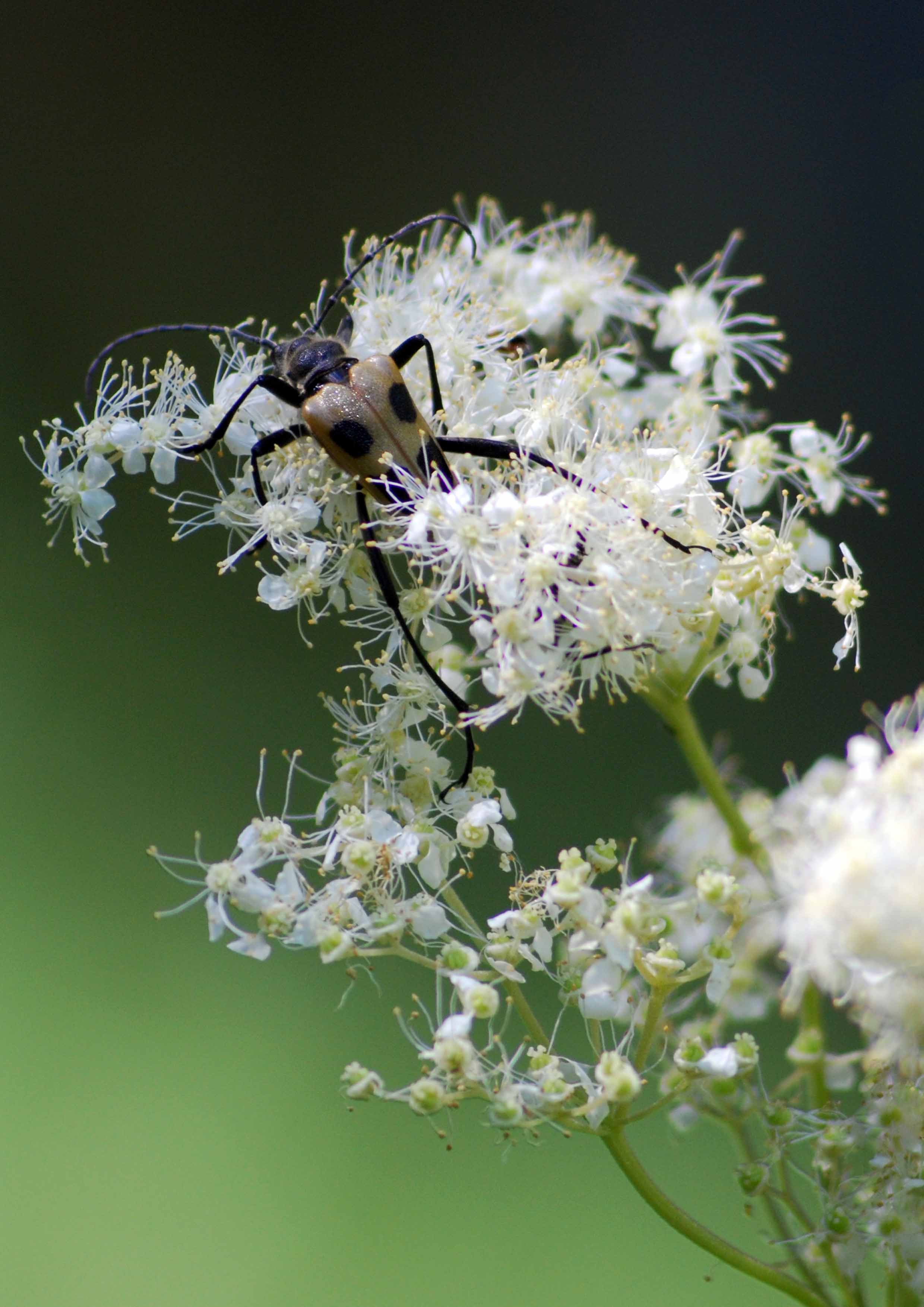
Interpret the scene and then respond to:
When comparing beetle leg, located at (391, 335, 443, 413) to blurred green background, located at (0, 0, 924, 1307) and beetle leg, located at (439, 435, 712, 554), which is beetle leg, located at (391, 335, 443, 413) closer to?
beetle leg, located at (439, 435, 712, 554)

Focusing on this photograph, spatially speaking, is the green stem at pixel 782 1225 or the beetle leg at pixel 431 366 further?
the beetle leg at pixel 431 366

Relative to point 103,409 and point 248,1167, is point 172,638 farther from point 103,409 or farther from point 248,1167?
point 103,409

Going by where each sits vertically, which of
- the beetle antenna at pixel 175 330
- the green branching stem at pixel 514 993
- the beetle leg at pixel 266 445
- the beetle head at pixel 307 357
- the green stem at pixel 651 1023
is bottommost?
the green stem at pixel 651 1023

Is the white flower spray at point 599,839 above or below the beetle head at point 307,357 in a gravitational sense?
below

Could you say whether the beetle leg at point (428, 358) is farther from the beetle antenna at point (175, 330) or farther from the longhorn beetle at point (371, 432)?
the beetle antenna at point (175, 330)

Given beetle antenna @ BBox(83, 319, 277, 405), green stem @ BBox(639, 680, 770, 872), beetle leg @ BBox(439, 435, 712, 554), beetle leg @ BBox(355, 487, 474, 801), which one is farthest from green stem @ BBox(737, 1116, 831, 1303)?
beetle antenna @ BBox(83, 319, 277, 405)

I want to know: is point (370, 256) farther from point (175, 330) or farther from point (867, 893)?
point (867, 893)

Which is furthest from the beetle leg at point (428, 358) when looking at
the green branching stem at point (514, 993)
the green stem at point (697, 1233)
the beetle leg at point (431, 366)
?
the green stem at point (697, 1233)
